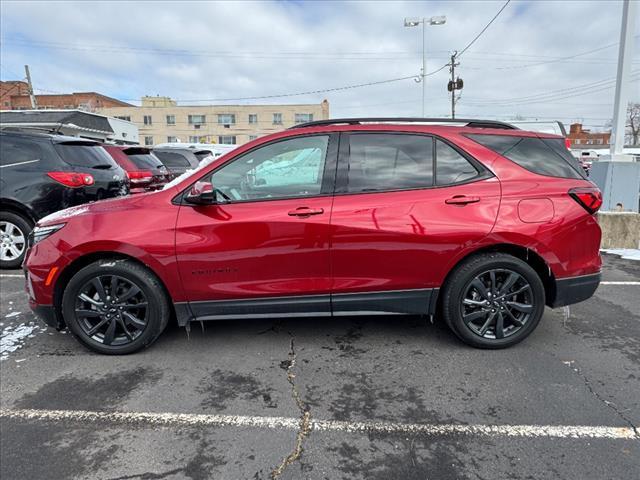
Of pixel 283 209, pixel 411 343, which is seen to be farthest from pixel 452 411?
pixel 283 209

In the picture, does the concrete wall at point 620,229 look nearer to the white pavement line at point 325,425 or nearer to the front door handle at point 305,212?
the white pavement line at point 325,425

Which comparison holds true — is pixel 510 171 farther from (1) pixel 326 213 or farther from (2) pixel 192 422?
(2) pixel 192 422

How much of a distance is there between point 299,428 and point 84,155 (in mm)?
5477

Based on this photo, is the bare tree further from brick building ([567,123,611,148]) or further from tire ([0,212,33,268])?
tire ([0,212,33,268])

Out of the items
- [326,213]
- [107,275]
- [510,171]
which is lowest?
[107,275]

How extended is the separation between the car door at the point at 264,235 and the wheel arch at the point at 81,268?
272mm

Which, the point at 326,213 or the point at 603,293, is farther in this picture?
the point at 603,293

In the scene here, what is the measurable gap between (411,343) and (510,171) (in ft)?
5.22

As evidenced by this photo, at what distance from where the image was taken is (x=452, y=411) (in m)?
2.65

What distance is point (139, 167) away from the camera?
8703 millimetres

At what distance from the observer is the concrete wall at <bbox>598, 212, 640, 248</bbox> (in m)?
6.96

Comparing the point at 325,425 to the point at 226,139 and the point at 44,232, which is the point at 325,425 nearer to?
the point at 44,232

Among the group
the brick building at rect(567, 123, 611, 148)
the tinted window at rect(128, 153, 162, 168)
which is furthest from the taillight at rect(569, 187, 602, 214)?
the brick building at rect(567, 123, 611, 148)

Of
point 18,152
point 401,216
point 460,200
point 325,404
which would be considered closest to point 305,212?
point 401,216
